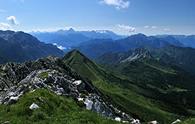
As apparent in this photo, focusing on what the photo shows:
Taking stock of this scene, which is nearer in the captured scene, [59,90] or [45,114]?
[45,114]

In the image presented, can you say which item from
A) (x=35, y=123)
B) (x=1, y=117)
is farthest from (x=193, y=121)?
(x=1, y=117)

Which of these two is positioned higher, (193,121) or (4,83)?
(193,121)

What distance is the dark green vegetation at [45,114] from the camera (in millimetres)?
29562

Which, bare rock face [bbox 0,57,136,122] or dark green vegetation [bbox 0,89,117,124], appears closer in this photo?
dark green vegetation [bbox 0,89,117,124]

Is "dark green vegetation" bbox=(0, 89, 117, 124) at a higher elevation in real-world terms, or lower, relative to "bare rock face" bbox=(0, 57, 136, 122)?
higher

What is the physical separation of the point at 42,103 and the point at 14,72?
79.8 metres

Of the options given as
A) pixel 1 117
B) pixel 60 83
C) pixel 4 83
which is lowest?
pixel 4 83

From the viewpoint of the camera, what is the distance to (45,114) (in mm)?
30906

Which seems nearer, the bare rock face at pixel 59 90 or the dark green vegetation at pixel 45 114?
the dark green vegetation at pixel 45 114

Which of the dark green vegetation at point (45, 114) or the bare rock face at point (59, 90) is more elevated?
the dark green vegetation at point (45, 114)

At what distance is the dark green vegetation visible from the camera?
2956 cm

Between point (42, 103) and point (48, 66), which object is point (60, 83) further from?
point (48, 66)

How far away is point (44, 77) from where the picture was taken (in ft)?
209

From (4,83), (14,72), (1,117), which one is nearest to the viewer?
(1,117)
